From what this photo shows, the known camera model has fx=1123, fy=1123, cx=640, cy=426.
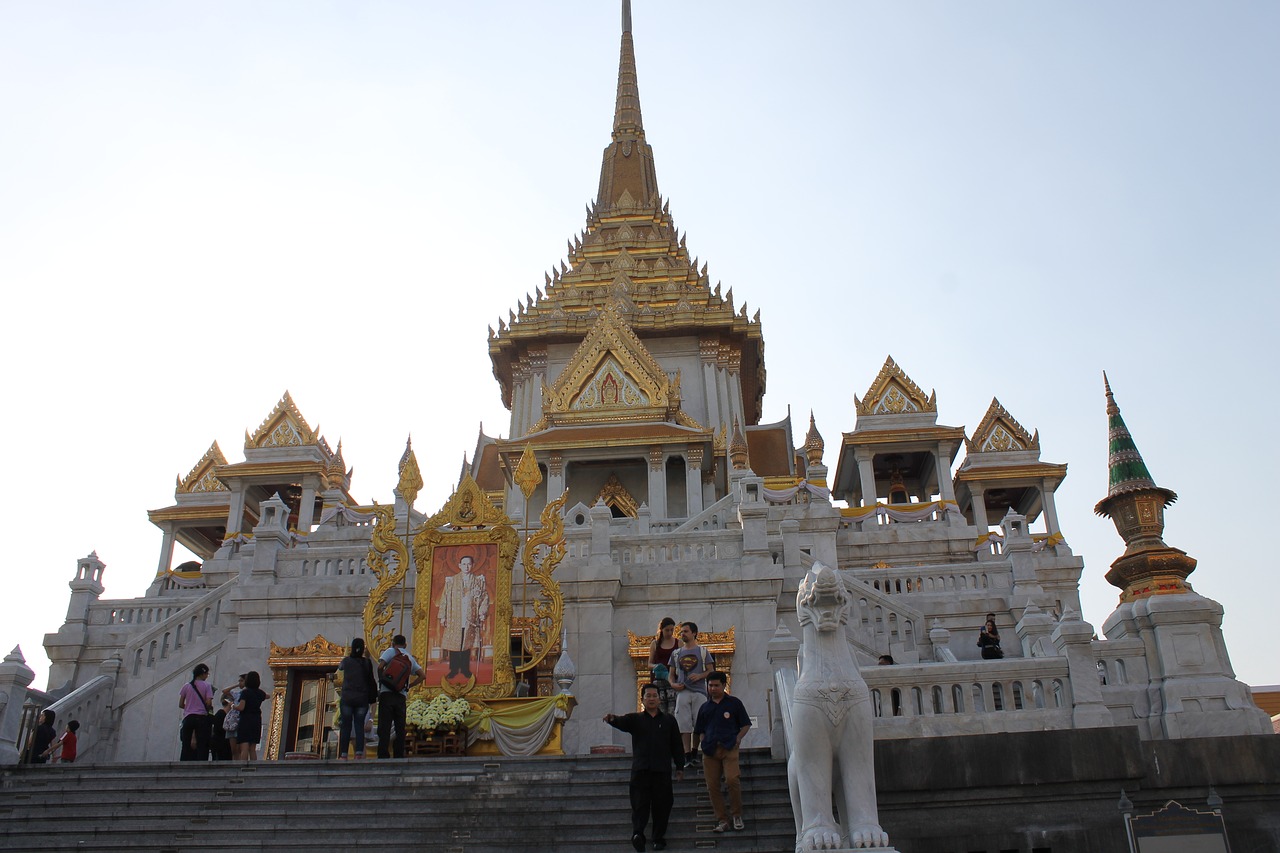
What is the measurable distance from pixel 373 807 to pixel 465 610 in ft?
17.1

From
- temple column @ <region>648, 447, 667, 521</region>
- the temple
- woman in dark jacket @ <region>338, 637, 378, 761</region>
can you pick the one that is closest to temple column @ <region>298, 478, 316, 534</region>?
the temple

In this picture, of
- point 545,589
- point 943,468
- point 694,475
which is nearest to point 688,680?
point 545,589

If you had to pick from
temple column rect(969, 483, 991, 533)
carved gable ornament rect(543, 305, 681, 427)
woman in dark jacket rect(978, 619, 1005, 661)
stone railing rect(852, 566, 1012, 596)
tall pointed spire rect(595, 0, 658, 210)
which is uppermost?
tall pointed spire rect(595, 0, 658, 210)

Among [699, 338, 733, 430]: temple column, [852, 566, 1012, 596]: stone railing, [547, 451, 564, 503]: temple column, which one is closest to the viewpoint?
[852, 566, 1012, 596]: stone railing

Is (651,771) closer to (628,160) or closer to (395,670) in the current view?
(395,670)

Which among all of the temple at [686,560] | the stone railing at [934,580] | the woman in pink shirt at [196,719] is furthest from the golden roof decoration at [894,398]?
the woman in pink shirt at [196,719]

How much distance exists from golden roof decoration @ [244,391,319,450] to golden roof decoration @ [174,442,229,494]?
2.37m

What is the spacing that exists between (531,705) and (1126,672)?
7.08 metres

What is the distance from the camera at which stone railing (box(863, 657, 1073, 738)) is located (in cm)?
1083

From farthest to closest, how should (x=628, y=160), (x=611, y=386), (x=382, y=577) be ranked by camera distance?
(x=628, y=160), (x=611, y=386), (x=382, y=577)

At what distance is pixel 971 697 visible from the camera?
36.2ft

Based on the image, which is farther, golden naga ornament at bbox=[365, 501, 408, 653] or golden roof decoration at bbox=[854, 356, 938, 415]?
golden roof decoration at bbox=[854, 356, 938, 415]

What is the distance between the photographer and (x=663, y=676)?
1235cm

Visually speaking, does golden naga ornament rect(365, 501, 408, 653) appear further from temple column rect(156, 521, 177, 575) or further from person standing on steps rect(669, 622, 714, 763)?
temple column rect(156, 521, 177, 575)
